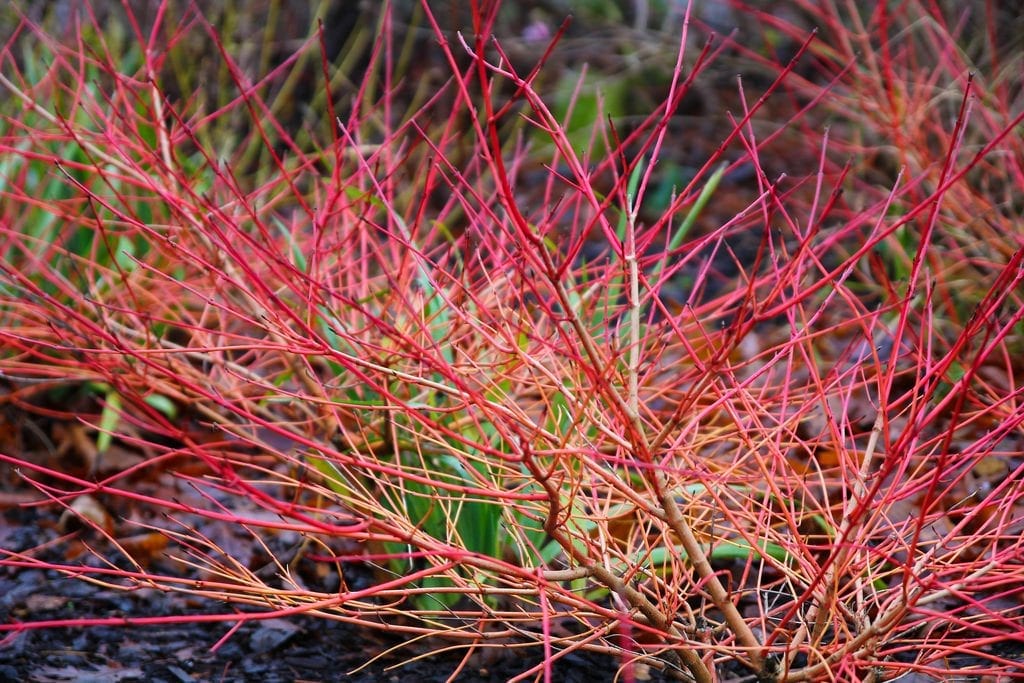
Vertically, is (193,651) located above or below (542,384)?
below

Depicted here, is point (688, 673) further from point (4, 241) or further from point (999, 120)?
point (999, 120)

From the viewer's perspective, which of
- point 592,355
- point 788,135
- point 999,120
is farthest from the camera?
point 788,135

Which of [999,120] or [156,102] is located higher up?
[156,102]

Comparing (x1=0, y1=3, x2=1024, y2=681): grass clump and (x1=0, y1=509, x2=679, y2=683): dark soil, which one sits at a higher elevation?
(x1=0, y1=3, x2=1024, y2=681): grass clump

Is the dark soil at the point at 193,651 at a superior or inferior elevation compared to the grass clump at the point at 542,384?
inferior

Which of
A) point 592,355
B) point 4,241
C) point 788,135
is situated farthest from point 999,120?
point 4,241

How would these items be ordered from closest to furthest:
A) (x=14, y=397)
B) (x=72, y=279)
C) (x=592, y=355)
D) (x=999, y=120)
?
1. (x=592, y=355)
2. (x=14, y=397)
3. (x=72, y=279)
4. (x=999, y=120)

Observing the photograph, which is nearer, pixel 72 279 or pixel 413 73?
pixel 72 279

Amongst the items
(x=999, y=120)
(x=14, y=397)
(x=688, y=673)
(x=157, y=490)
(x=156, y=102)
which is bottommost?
(x=157, y=490)

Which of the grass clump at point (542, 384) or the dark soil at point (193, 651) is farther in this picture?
the dark soil at point (193, 651)

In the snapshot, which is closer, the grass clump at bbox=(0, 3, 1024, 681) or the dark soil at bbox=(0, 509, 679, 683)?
the grass clump at bbox=(0, 3, 1024, 681)
